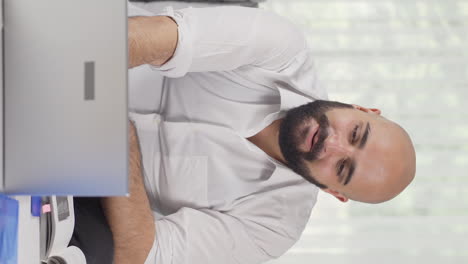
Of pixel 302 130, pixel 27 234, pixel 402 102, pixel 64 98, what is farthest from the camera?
pixel 402 102

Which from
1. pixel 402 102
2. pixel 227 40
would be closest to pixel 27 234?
pixel 227 40

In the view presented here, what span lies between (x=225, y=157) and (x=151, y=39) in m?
0.49

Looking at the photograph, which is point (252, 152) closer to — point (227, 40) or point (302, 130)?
point (302, 130)

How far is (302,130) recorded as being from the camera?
1391 mm

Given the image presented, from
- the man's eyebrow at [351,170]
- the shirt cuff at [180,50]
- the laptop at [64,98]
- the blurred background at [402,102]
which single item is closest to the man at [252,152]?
the man's eyebrow at [351,170]

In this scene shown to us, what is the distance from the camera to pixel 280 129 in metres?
1.44

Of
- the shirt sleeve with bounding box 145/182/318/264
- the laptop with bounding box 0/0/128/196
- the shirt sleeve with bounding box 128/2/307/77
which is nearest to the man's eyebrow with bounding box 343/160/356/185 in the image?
the shirt sleeve with bounding box 145/182/318/264

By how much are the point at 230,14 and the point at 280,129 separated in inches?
14.7

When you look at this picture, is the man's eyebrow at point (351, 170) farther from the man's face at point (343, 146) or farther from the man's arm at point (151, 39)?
the man's arm at point (151, 39)

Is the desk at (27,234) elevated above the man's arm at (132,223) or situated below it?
above

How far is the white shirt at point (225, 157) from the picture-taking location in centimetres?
135

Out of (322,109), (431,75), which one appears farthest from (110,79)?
(431,75)

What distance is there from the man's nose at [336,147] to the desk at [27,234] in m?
0.80

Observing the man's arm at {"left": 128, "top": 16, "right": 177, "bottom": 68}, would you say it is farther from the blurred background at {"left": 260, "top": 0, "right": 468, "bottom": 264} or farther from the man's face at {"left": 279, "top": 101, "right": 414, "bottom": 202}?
the blurred background at {"left": 260, "top": 0, "right": 468, "bottom": 264}
